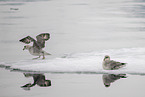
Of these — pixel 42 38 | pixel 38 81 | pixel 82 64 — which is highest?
pixel 42 38

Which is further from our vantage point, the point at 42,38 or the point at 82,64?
the point at 42,38

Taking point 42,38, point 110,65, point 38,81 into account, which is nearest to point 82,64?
point 110,65

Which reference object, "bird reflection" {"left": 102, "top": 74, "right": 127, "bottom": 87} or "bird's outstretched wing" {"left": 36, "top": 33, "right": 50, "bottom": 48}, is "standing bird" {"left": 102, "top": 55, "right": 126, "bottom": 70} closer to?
"bird reflection" {"left": 102, "top": 74, "right": 127, "bottom": 87}

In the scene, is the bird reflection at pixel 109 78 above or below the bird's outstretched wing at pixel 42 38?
below

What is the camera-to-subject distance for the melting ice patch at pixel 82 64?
982cm

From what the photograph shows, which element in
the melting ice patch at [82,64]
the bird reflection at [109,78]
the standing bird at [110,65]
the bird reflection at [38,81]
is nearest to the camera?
the bird reflection at [38,81]

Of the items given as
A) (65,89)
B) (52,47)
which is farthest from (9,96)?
(52,47)

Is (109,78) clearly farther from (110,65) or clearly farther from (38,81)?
(38,81)

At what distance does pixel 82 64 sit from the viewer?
1050cm

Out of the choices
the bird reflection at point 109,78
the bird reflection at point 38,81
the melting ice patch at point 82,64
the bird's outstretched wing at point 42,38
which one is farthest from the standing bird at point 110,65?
the bird's outstretched wing at point 42,38

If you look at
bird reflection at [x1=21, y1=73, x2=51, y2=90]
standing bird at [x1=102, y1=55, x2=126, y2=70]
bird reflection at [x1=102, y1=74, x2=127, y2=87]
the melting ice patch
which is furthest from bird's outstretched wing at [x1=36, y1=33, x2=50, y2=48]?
bird reflection at [x1=102, y1=74, x2=127, y2=87]

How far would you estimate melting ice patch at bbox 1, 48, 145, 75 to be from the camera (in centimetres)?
982


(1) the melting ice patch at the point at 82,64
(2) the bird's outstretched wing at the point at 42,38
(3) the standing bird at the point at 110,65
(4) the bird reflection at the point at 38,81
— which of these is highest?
(2) the bird's outstretched wing at the point at 42,38

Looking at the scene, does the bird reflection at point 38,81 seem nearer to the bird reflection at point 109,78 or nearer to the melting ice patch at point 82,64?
the melting ice patch at point 82,64
